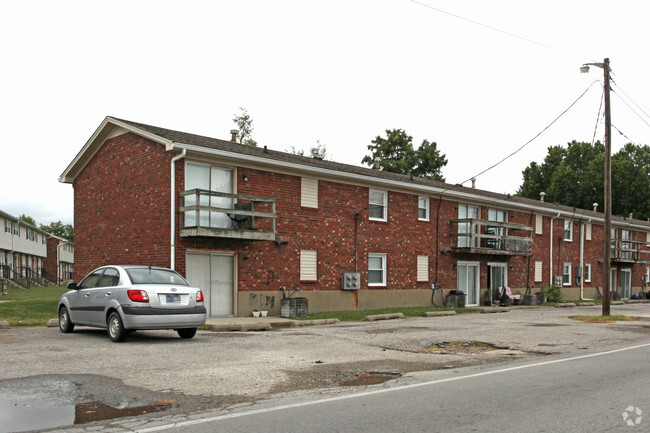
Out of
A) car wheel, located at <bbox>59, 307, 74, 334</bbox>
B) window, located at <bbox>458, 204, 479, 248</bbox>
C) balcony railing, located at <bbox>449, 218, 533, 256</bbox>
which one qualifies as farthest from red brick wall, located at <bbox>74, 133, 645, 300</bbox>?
car wheel, located at <bbox>59, 307, 74, 334</bbox>

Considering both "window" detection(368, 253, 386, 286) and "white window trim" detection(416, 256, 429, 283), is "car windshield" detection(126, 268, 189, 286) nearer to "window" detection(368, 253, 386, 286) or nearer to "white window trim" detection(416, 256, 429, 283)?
"window" detection(368, 253, 386, 286)

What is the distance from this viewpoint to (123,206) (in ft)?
72.2

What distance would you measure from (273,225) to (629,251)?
31.4 metres

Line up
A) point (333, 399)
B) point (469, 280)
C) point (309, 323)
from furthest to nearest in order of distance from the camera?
point (469, 280)
point (309, 323)
point (333, 399)

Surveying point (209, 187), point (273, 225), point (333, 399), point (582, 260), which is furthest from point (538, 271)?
point (333, 399)

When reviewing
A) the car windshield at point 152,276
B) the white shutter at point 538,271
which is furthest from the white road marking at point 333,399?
the white shutter at point 538,271

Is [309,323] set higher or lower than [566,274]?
lower

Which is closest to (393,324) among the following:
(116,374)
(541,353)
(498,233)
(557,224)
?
(541,353)

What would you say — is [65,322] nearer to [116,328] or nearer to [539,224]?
[116,328]

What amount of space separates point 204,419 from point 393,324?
42.4ft

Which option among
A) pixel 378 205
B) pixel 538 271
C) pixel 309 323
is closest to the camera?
pixel 309 323

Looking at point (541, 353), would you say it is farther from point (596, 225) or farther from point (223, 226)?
point (596, 225)

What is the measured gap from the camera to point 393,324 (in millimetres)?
18891

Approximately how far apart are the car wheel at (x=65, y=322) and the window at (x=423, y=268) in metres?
16.9
